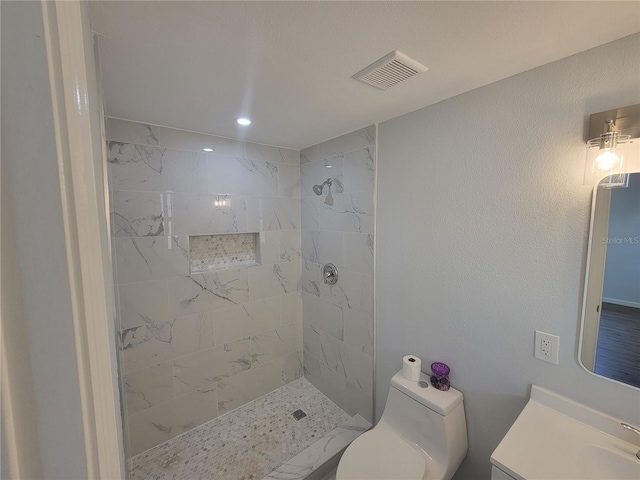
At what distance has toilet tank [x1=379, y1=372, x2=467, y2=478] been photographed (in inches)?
55.1

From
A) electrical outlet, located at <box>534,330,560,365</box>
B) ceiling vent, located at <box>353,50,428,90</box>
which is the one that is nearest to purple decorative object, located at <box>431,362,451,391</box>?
electrical outlet, located at <box>534,330,560,365</box>

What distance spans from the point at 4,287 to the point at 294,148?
8.01 feet

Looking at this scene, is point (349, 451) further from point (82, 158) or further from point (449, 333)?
point (82, 158)

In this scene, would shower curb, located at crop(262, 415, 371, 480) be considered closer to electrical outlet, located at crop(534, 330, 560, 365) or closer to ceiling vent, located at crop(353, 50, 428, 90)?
electrical outlet, located at crop(534, 330, 560, 365)

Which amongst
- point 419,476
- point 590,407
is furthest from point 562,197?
point 419,476

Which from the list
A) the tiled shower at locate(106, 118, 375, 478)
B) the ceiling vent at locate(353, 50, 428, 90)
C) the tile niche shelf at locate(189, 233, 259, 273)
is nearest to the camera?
the ceiling vent at locate(353, 50, 428, 90)

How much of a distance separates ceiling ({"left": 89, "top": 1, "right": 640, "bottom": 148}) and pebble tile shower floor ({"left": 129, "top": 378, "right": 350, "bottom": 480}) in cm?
238

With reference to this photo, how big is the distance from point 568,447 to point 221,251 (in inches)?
91.4

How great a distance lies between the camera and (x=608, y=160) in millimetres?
1021

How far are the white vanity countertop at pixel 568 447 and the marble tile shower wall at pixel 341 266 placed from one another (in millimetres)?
1057

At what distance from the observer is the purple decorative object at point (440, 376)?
5.02 ft

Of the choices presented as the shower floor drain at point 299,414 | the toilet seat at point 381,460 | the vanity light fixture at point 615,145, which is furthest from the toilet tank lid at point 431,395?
the vanity light fixture at point 615,145

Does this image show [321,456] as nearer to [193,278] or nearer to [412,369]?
[412,369]

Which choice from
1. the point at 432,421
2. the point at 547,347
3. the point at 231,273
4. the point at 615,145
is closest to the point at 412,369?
the point at 432,421
